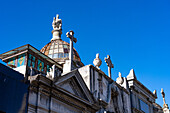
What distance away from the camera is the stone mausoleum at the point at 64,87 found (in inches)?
571

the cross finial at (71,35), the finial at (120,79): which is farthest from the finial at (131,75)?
the cross finial at (71,35)

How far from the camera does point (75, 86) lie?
19.0 meters

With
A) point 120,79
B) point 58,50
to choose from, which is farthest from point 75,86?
point 58,50

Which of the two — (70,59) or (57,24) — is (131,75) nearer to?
(70,59)

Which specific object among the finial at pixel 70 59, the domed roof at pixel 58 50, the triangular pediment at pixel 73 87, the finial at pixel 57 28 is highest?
the finial at pixel 57 28

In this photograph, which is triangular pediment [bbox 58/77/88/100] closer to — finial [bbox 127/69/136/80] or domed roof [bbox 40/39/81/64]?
finial [bbox 127/69/136/80]

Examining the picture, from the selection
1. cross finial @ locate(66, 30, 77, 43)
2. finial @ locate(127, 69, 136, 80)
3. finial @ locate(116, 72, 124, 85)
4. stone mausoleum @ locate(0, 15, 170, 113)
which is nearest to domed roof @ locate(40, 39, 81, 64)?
finial @ locate(127, 69, 136, 80)

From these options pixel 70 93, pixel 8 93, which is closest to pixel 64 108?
pixel 70 93

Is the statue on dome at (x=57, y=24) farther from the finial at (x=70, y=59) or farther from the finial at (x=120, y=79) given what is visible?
the finial at (x=70, y=59)

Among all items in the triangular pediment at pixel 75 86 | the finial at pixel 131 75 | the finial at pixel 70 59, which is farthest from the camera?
the finial at pixel 131 75

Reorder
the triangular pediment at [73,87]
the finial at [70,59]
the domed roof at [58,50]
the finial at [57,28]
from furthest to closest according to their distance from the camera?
the finial at [57,28] < the domed roof at [58,50] < the finial at [70,59] < the triangular pediment at [73,87]

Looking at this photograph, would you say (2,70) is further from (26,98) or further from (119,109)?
(119,109)

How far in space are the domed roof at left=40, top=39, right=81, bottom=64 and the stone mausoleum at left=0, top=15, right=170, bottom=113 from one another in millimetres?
10418

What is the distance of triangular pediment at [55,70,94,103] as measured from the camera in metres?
18.1
